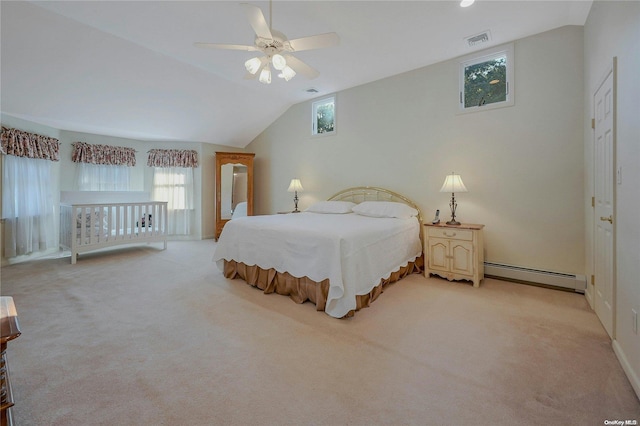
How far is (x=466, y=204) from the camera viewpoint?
3791mm

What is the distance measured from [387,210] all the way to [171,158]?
203 inches

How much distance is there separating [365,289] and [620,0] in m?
2.85

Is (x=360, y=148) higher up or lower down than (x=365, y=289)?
higher up

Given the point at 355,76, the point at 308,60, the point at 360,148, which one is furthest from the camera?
the point at 360,148

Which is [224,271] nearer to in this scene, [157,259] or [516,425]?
[157,259]

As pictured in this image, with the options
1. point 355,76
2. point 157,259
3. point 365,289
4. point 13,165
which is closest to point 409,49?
point 355,76

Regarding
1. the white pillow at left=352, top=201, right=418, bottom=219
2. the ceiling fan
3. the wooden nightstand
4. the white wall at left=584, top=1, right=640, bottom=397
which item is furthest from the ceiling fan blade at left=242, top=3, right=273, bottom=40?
the wooden nightstand

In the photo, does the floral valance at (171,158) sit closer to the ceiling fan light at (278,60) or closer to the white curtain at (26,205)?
the white curtain at (26,205)

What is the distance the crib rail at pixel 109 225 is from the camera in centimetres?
440

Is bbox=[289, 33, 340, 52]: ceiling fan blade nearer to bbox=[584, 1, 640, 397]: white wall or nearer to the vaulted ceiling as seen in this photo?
the vaulted ceiling

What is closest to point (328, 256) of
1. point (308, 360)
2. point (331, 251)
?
point (331, 251)

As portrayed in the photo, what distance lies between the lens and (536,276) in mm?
3318

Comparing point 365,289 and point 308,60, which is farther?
point 308,60

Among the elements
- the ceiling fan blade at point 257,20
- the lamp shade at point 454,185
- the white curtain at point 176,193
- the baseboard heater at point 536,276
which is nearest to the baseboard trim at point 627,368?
the baseboard heater at point 536,276
